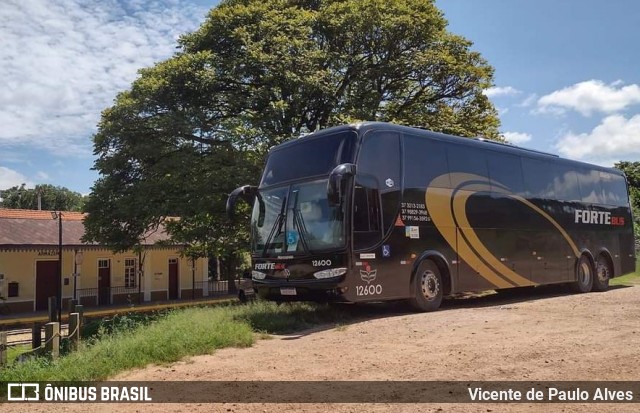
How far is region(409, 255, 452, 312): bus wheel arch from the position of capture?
12.0 meters

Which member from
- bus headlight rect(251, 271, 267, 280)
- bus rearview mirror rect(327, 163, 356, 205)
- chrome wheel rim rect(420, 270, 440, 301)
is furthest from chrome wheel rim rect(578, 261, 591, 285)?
bus headlight rect(251, 271, 267, 280)

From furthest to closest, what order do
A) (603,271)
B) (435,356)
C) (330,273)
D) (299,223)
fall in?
(603,271)
(299,223)
(330,273)
(435,356)

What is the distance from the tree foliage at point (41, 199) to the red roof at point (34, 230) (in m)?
41.9

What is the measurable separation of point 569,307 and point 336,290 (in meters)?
5.43

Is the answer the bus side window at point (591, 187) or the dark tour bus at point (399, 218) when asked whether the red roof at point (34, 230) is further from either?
the bus side window at point (591, 187)

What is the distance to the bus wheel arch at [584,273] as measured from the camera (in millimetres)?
16953

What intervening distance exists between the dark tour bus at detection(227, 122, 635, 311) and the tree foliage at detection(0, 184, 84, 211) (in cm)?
6736

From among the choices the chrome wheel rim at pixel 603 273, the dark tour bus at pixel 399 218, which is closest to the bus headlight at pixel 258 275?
the dark tour bus at pixel 399 218

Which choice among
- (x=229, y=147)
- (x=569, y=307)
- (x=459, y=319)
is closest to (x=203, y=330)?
(x=459, y=319)

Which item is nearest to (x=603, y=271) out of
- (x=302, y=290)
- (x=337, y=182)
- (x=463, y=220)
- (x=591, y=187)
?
(x=591, y=187)

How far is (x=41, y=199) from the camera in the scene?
74125 millimetres

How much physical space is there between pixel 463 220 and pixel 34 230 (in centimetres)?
2530

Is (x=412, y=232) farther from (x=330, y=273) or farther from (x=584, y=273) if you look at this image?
(x=584, y=273)

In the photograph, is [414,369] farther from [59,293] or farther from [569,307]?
[59,293]
